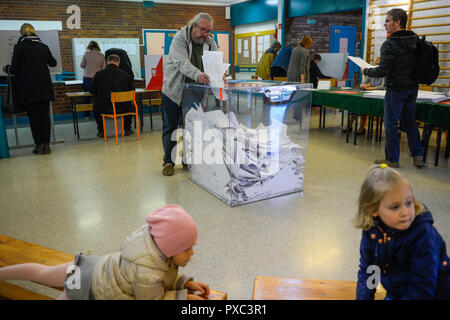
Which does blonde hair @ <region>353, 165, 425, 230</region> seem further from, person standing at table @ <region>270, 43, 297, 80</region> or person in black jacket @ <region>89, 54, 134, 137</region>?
person standing at table @ <region>270, 43, 297, 80</region>

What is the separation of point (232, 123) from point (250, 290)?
1.40 metres

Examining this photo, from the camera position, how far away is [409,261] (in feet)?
4.41

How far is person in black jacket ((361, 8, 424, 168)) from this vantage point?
386 cm

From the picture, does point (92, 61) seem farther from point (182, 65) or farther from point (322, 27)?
point (322, 27)

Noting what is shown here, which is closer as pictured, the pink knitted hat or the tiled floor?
the pink knitted hat

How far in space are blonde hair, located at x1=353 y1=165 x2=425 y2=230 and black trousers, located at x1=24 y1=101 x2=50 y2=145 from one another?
4.92 m

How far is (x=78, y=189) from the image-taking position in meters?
3.77

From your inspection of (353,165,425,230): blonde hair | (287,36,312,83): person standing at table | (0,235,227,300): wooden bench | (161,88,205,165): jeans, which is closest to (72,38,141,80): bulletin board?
(287,36,312,83): person standing at table

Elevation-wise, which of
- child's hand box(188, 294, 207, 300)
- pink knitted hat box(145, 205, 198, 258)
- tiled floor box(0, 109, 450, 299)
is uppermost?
pink knitted hat box(145, 205, 198, 258)

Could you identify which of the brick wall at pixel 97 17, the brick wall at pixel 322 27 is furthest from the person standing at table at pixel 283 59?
the brick wall at pixel 97 17

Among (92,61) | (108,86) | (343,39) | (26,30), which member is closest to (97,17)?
(92,61)

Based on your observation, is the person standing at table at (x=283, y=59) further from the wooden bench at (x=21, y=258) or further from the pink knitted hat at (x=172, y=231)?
the pink knitted hat at (x=172, y=231)

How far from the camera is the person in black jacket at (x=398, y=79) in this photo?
3.86 meters

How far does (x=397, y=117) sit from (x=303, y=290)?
10.3ft
